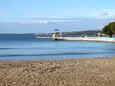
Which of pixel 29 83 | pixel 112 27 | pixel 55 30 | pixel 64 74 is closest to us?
pixel 29 83

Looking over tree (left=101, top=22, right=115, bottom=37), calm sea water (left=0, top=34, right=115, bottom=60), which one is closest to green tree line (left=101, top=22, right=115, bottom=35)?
tree (left=101, top=22, right=115, bottom=37)

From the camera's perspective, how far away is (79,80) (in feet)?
57.9

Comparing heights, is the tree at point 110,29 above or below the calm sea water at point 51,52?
above

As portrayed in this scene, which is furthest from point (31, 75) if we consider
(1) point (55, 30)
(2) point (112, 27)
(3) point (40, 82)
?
(1) point (55, 30)

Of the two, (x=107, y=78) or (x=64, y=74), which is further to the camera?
(x=64, y=74)

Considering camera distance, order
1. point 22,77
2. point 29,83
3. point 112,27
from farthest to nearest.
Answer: point 112,27, point 22,77, point 29,83

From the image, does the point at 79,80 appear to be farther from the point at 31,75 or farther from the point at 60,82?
the point at 31,75

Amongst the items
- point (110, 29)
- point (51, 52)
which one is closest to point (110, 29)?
point (110, 29)

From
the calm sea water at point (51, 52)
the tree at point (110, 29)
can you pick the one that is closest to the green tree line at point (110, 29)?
the tree at point (110, 29)

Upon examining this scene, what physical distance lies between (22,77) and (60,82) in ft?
6.77

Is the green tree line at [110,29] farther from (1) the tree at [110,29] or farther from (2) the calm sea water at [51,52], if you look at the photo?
(2) the calm sea water at [51,52]

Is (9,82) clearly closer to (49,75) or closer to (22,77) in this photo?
(22,77)

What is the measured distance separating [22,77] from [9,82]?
139 cm

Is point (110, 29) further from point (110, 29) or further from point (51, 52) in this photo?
point (51, 52)
